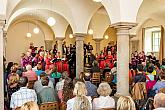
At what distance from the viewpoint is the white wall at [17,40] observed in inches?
701

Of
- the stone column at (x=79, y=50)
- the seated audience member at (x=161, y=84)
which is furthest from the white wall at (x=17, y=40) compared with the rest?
the seated audience member at (x=161, y=84)

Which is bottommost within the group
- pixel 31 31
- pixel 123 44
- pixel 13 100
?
pixel 13 100

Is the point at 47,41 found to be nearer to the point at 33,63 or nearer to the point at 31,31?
the point at 31,31

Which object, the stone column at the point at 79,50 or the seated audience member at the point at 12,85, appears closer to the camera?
the seated audience member at the point at 12,85

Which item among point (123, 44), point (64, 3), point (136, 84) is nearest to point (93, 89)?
point (136, 84)

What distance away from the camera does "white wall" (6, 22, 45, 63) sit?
17812 mm

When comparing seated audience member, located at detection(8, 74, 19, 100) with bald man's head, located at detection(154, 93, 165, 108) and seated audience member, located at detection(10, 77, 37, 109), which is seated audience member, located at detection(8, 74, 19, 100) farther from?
bald man's head, located at detection(154, 93, 165, 108)

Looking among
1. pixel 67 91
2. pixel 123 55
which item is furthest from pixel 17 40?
pixel 67 91

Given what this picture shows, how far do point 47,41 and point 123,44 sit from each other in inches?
481

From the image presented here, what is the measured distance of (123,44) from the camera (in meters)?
7.20

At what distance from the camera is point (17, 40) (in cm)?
1808

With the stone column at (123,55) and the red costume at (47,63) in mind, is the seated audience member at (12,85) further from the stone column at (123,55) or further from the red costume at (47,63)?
the red costume at (47,63)

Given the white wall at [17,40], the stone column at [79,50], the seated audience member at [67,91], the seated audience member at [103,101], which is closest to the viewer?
the seated audience member at [103,101]

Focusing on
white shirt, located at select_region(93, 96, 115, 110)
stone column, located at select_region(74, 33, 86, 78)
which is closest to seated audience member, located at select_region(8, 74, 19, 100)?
white shirt, located at select_region(93, 96, 115, 110)
